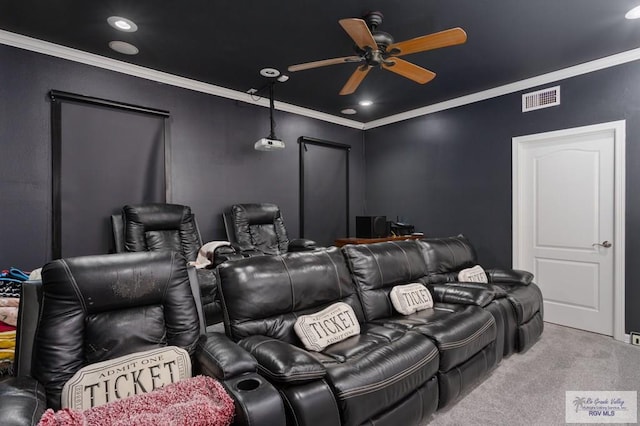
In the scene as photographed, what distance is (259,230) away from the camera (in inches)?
165

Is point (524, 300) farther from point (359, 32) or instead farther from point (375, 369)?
point (359, 32)

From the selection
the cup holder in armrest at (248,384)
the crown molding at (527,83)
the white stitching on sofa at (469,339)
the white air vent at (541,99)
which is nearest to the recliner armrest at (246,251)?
the white stitching on sofa at (469,339)

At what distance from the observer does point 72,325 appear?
1.46 metres

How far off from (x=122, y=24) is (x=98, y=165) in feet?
4.46

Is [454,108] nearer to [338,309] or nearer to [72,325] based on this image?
[338,309]

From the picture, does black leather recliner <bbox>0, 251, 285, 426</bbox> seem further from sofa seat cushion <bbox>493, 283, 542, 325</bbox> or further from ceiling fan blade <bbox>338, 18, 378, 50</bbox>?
sofa seat cushion <bbox>493, 283, 542, 325</bbox>

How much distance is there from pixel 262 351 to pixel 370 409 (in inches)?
22.6

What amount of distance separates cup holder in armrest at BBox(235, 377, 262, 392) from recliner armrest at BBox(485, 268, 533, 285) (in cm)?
293

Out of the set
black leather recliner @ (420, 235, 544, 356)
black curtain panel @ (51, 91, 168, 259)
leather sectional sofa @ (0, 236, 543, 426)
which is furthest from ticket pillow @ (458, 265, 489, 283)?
black curtain panel @ (51, 91, 168, 259)

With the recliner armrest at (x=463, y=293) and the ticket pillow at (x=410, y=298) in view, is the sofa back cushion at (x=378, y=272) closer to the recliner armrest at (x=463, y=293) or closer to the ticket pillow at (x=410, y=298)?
the ticket pillow at (x=410, y=298)

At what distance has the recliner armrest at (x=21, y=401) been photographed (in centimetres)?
106

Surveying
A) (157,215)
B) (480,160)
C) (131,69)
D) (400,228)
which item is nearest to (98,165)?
(157,215)

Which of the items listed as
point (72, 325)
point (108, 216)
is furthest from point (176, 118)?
point (72, 325)

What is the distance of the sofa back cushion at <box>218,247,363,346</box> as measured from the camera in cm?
191
